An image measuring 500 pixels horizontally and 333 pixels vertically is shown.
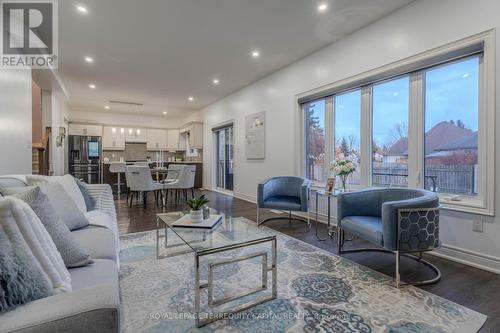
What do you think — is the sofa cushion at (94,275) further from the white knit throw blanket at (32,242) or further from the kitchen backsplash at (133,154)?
the kitchen backsplash at (133,154)

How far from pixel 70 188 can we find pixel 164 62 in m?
3.33

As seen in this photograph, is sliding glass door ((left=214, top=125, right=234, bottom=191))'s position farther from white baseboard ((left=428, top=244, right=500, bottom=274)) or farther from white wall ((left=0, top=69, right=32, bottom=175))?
white baseboard ((left=428, top=244, right=500, bottom=274))

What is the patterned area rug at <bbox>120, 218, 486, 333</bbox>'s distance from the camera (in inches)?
62.1

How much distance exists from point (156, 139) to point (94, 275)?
30.9 feet

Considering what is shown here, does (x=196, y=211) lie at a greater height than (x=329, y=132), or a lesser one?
lesser

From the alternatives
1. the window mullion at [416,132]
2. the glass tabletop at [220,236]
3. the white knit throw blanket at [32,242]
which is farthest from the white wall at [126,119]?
the white knit throw blanket at [32,242]

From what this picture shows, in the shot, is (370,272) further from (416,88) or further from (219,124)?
(219,124)

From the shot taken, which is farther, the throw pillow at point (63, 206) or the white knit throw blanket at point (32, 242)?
the throw pillow at point (63, 206)

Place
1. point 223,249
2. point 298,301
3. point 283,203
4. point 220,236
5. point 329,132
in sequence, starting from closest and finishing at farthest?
1. point 223,249
2. point 298,301
3. point 220,236
4. point 283,203
5. point 329,132

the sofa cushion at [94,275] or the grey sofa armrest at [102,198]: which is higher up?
the grey sofa armrest at [102,198]

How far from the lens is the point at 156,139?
10.1m

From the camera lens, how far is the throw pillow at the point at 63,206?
181 cm

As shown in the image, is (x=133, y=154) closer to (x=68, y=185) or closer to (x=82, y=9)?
(x=82, y=9)

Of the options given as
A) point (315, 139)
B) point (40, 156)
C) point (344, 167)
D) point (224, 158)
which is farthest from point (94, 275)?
point (224, 158)
